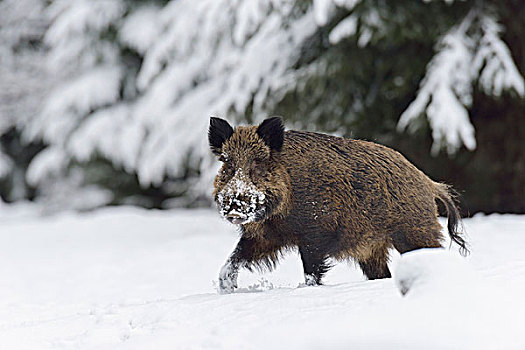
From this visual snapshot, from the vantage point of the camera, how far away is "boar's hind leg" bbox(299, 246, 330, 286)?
4.43 metres

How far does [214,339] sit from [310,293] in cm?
88

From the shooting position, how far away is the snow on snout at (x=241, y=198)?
4.09 metres

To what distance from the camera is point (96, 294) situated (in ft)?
21.4

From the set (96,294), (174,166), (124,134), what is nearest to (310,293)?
(96,294)

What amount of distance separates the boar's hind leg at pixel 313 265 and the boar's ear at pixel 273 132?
657 millimetres

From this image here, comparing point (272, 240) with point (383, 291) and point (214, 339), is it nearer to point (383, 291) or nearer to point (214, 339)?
point (383, 291)

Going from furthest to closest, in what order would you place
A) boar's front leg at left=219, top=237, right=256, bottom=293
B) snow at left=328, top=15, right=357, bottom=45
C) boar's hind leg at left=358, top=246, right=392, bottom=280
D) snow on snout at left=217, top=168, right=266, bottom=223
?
snow at left=328, top=15, right=357, bottom=45 < boar's hind leg at left=358, top=246, right=392, bottom=280 < boar's front leg at left=219, top=237, right=256, bottom=293 < snow on snout at left=217, top=168, right=266, bottom=223

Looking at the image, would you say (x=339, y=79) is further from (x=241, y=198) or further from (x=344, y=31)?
(x=241, y=198)

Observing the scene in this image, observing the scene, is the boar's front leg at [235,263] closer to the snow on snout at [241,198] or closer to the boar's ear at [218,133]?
the snow on snout at [241,198]

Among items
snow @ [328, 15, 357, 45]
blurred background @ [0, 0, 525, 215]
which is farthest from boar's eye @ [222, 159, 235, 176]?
snow @ [328, 15, 357, 45]

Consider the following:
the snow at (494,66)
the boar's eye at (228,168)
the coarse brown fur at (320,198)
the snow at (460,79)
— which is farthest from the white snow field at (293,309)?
the snow at (494,66)

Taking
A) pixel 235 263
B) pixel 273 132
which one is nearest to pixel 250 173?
pixel 273 132

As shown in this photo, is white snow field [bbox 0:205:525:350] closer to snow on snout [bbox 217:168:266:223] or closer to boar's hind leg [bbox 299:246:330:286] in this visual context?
boar's hind leg [bbox 299:246:330:286]

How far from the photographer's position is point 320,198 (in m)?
4.44
